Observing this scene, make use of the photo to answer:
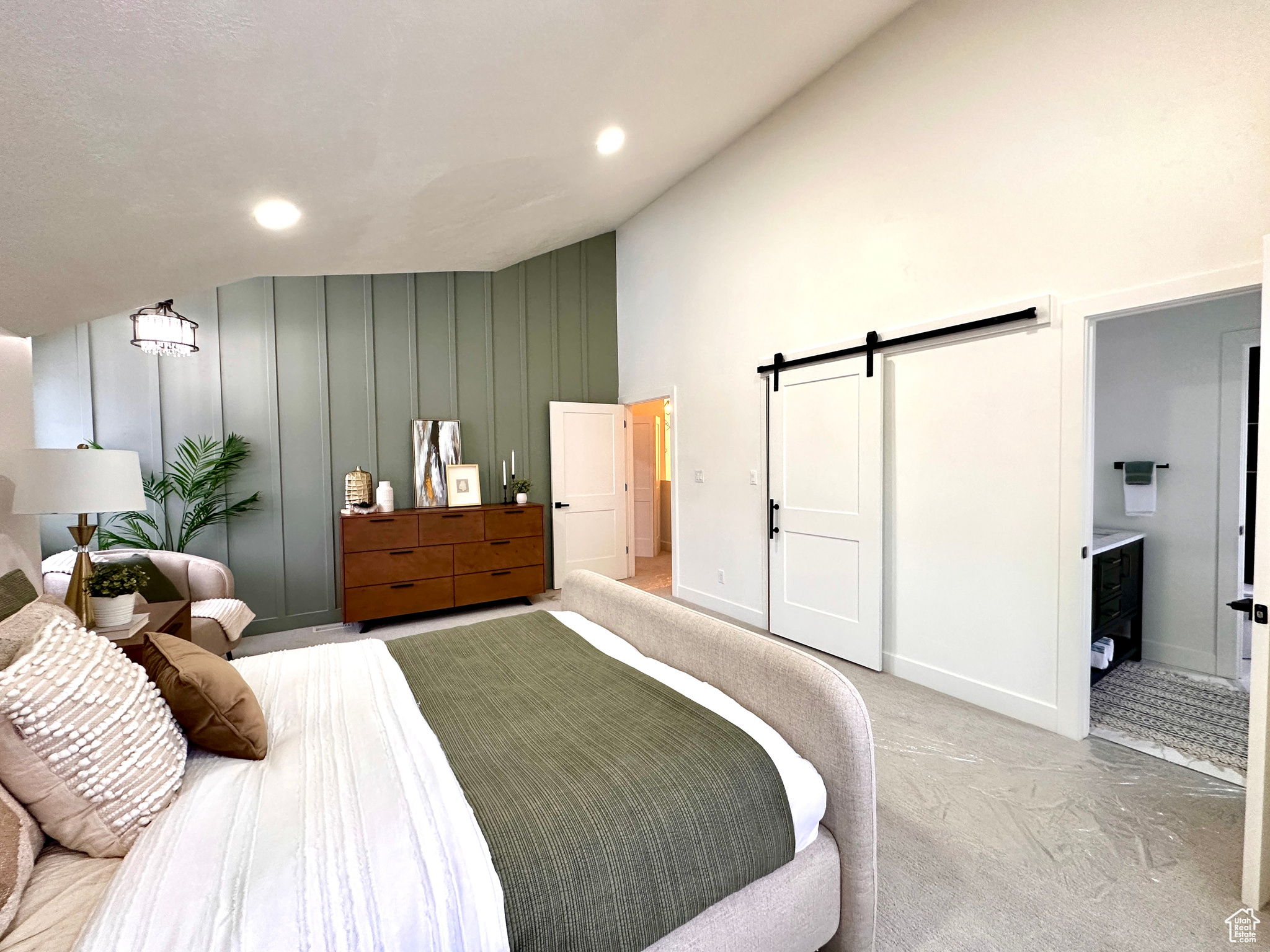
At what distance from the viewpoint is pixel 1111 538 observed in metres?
3.19

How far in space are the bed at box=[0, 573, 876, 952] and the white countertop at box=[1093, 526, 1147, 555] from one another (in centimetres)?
217

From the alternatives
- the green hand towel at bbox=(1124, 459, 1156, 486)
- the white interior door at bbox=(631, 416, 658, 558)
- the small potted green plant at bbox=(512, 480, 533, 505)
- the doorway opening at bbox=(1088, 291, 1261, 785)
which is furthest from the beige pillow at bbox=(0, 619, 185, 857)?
the white interior door at bbox=(631, 416, 658, 558)

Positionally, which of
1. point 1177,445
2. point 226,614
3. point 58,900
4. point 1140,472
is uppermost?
point 1177,445

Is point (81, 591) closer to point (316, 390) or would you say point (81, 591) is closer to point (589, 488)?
point (316, 390)

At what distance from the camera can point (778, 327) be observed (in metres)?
3.92

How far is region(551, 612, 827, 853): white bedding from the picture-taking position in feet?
4.23

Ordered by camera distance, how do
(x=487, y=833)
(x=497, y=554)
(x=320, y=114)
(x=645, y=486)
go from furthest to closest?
(x=645, y=486), (x=497, y=554), (x=320, y=114), (x=487, y=833)

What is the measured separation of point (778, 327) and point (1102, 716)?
2.80 m

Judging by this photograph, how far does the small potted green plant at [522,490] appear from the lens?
16.4 feet

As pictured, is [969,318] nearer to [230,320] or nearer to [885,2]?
[885,2]

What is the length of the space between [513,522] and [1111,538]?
4.08 m

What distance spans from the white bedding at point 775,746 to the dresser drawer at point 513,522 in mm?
2993

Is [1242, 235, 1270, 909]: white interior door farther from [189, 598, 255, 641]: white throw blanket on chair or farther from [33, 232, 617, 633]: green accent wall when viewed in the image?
[33, 232, 617, 633]: green accent wall

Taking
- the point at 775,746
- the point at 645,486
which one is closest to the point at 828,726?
the point at 775,746
